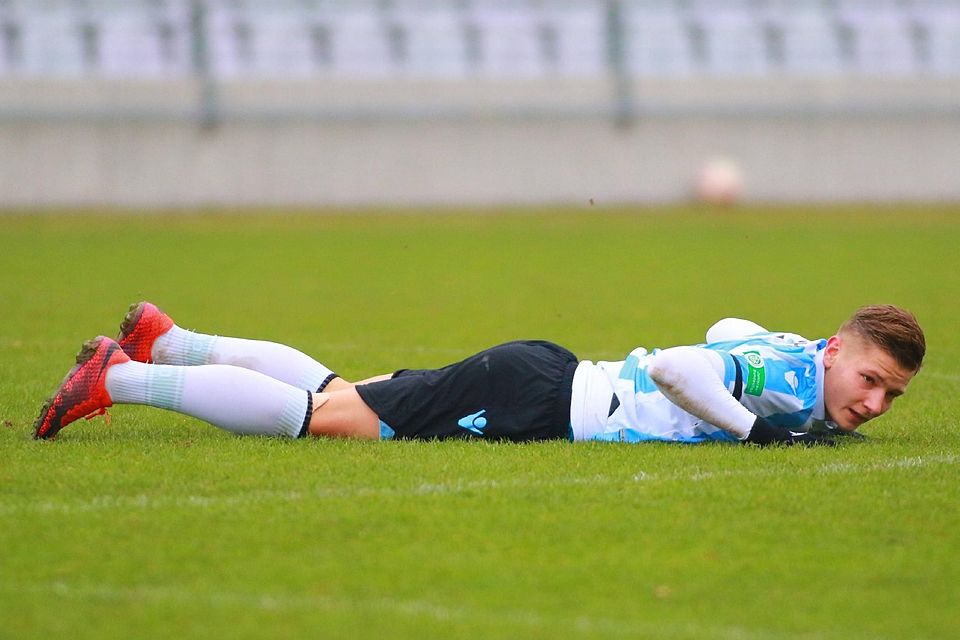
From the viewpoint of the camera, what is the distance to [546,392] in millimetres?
6246

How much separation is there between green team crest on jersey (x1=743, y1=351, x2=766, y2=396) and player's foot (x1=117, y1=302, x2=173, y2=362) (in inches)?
101

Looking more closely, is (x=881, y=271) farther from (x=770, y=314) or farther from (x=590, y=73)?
(x=590, y=73)

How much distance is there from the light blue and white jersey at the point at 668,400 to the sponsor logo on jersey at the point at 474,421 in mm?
385

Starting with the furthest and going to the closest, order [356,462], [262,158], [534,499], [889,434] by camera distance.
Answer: [262,158] < [889,434] < [356,462] < [534,499]

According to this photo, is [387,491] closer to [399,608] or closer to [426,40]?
[399,608]

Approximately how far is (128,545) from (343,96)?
24701mm

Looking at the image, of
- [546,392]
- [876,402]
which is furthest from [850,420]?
[546,392]

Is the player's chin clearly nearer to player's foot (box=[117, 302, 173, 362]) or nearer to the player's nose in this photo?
the player's nose

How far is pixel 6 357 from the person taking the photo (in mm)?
9375

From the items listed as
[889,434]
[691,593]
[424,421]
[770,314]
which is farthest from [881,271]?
[691,593]

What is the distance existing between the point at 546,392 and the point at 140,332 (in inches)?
71.2

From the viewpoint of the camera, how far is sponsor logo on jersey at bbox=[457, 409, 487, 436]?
627 centimetres

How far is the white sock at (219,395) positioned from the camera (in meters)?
5.98

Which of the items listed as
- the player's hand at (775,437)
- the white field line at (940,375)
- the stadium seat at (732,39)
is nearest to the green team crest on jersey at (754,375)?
the player's hand at (775,437)
